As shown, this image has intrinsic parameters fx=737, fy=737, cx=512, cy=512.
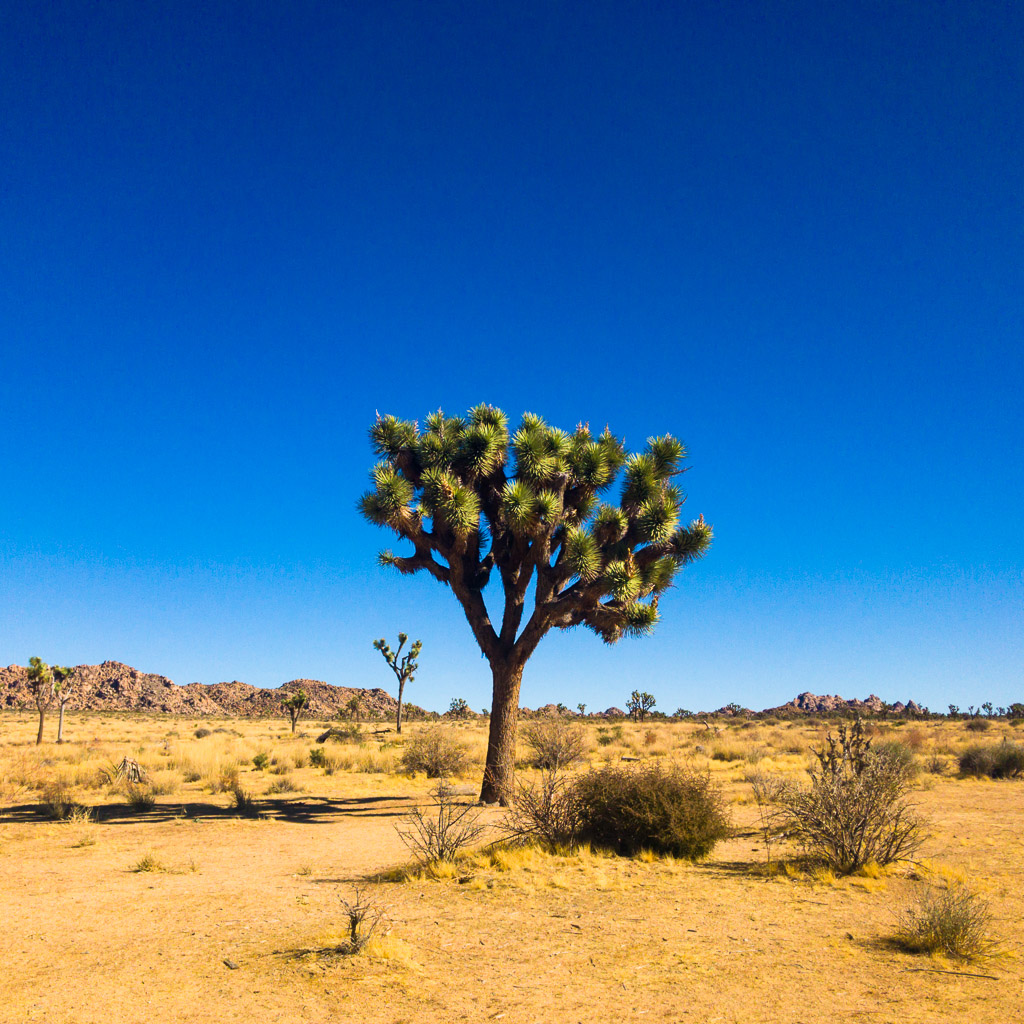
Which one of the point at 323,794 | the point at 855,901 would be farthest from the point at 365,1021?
the point at 323,794

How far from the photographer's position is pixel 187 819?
14844 millimetres

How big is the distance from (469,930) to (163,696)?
315 feet

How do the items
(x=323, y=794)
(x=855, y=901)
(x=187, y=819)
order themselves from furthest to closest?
(x=323, y=794) < (x=187, y=819) < (x=855, y=901)

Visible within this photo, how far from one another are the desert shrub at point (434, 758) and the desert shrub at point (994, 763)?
14.9 m

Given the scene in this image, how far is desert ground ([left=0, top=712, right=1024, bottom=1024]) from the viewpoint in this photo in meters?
5.30

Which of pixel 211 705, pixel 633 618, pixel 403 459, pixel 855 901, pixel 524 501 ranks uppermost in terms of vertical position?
pixel 403 459

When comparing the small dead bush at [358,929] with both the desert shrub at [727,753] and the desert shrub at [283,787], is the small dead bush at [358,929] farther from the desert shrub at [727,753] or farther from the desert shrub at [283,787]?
the desert shrub at [727,753]

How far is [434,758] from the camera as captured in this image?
23.1m

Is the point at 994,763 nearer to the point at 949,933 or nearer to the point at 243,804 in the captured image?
the point at 949,933

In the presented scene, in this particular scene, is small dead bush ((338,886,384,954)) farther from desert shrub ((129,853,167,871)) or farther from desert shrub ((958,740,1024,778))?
desert shrub ((958,740,1024,778))

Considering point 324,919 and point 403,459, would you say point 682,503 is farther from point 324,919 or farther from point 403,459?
point 324,919

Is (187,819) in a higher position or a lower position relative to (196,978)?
lower

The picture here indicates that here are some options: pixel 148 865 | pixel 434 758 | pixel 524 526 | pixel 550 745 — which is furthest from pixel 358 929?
pixel 434 758

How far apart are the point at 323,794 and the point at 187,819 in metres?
4.71
